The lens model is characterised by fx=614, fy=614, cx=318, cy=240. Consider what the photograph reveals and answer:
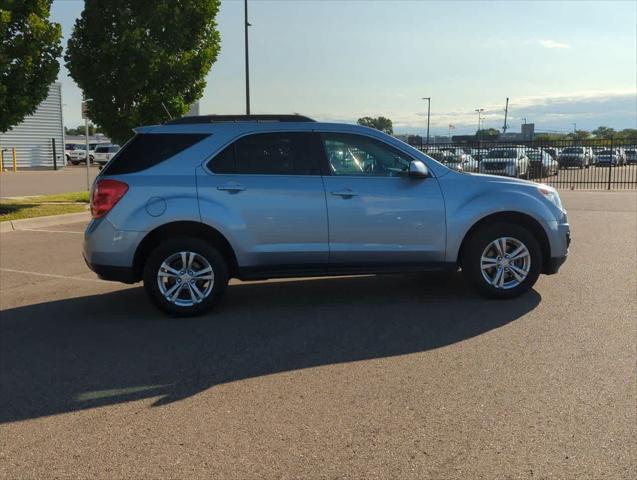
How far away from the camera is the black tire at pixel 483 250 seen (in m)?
6.23

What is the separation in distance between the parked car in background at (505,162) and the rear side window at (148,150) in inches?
823

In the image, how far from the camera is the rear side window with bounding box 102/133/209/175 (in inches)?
230

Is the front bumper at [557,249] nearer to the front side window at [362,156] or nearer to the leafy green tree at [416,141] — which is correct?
the front side window at [362,156]

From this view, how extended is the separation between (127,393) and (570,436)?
9.19 feet

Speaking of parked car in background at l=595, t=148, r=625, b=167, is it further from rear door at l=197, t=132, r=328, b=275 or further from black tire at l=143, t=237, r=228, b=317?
black tire at l=143, t=237, r=228, b=317

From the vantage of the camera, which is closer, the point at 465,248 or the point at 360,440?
the point at 360,440

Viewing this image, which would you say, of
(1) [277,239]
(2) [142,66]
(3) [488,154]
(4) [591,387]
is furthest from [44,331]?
(3) [488,154]


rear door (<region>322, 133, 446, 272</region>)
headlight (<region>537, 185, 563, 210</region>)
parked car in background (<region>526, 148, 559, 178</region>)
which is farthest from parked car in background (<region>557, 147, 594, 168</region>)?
rear door (<region>322, 133, 446, 272</region>)

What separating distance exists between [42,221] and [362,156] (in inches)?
359

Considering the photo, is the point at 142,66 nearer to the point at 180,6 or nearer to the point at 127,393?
the point at 180,6

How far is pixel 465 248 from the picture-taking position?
6301 mm

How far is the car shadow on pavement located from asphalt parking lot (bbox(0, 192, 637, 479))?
23mm

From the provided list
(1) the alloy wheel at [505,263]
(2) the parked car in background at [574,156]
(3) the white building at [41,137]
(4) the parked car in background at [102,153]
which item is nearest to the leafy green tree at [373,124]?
(1) the alloy wheel at [505,263]

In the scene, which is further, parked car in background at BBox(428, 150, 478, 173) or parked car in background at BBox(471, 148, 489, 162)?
parked car in background at BBox(471, 148, 489, 162)
